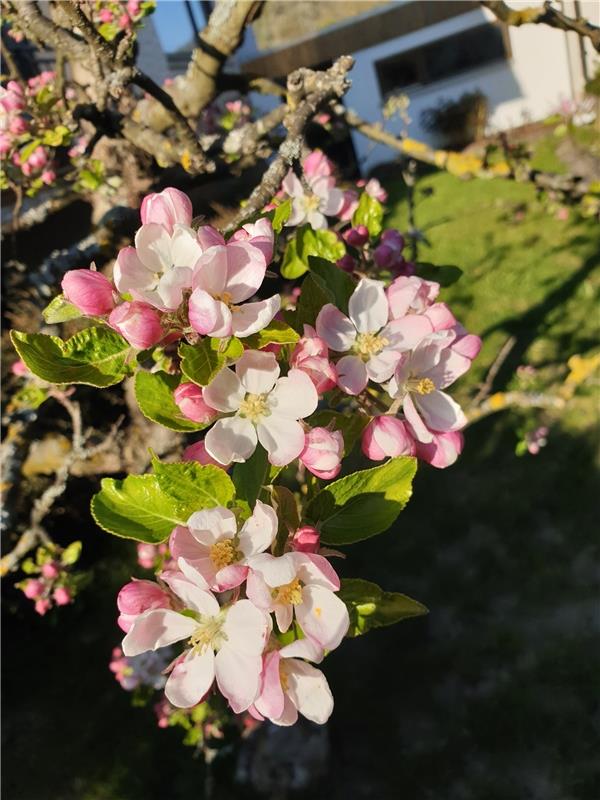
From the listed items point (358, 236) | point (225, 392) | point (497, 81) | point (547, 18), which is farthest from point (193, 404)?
point (497, 81)

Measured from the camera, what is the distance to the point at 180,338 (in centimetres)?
94

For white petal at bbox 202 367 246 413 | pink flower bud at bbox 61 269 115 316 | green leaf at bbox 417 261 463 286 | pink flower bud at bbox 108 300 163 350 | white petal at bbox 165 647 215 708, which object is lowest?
white petal at bbox 165 647 215 708

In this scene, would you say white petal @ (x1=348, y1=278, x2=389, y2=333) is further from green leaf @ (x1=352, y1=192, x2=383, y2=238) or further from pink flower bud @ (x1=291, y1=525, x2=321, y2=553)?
green leaf @ (x1=352, y1=192, x2=383, y2=238)

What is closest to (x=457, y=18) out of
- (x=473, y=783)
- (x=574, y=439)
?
(x=574, y=439)

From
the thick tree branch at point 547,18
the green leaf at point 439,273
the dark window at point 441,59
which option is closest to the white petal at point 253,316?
the green leaf at point 439,273

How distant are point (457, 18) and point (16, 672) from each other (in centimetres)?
1158

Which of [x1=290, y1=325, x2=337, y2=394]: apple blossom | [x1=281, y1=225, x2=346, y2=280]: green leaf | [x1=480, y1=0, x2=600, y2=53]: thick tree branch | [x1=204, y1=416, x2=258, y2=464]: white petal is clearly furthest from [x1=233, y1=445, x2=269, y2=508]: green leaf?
[x1=480, y1=0, x2=600, y2=53]: thick tree branch

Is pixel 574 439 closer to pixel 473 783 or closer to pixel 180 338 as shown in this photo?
pixel 473 783

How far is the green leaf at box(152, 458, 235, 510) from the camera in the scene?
877 millimetres

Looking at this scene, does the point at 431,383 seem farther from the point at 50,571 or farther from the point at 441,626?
the point at 441,626

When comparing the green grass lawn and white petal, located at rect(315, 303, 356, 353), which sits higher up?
white petal, located at rect(315, 303, 356, 353)

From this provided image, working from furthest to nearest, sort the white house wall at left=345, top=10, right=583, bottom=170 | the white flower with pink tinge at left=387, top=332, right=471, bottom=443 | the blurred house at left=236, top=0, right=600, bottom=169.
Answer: the white house wall at left=345, top=10, right=583, bottom=170 → the blurred house at left=236, top=0, right=600, bottom=169 → the white flower with pink tinge at left=387, top=332, right=471, bottom=443

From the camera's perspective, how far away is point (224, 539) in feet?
2.85

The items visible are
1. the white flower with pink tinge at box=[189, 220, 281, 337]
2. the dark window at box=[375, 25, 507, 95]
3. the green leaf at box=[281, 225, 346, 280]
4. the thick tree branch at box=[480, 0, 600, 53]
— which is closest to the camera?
the white flower with pink tinge at box=[189, 220, 281, 337]
